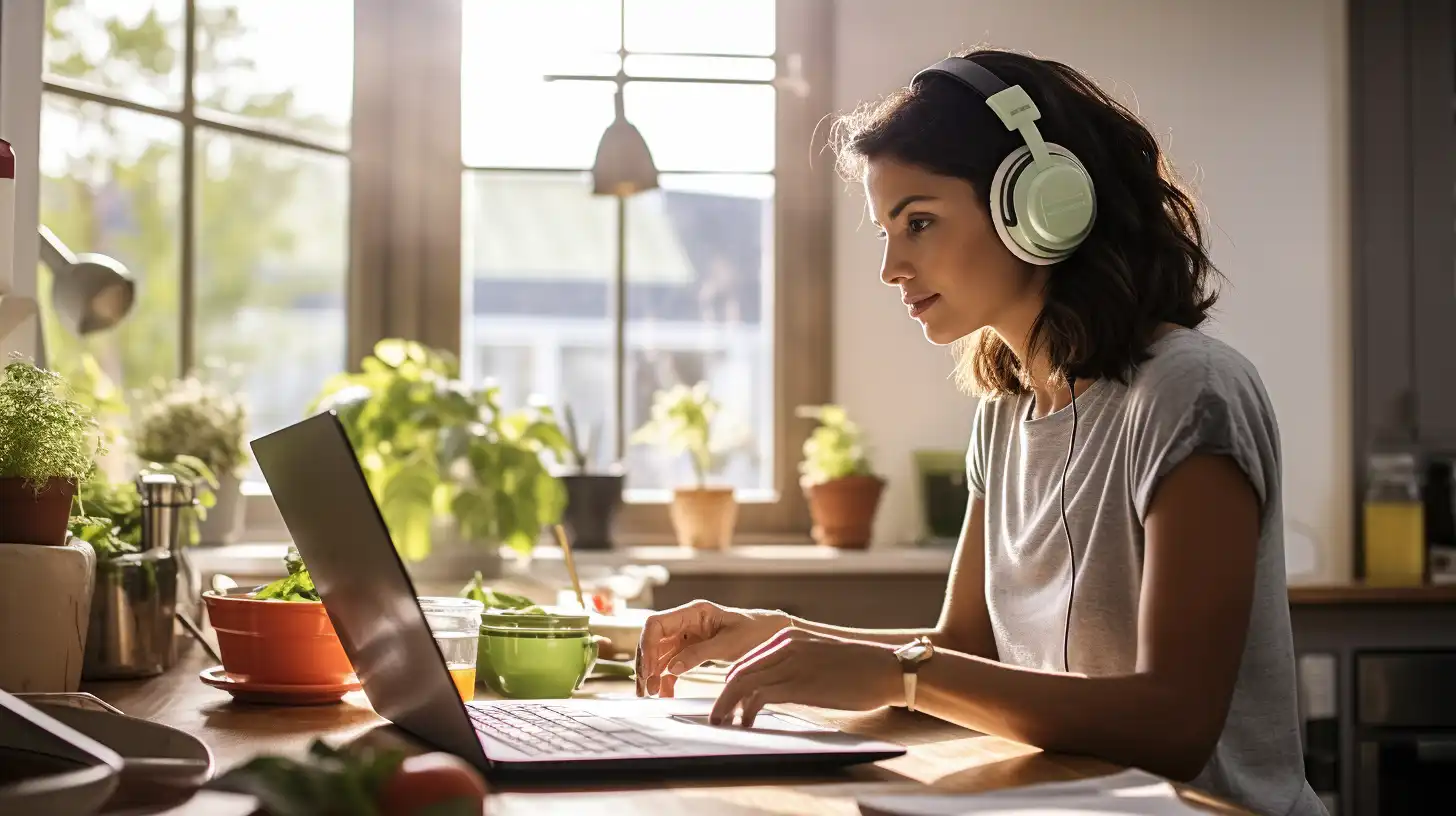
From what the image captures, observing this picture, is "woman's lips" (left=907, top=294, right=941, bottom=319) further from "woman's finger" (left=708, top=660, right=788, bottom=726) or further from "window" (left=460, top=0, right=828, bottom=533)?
"window" (left=460, top=0, right=828, bottom=533)

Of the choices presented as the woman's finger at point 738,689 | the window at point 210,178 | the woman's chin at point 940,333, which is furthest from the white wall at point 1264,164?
the woman's finger at point 738,689

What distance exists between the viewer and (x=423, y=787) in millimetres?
656

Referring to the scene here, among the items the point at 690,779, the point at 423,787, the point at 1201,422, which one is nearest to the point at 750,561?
the point at 1201,422

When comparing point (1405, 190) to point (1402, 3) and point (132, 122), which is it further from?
point (132, 122)

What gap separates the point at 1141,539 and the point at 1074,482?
0.11 metres

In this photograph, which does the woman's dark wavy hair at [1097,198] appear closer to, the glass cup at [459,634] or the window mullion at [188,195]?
the glass cup at [459,634]

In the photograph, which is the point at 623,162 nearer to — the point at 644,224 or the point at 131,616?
the point at 644,224

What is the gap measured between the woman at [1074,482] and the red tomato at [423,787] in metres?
0.44

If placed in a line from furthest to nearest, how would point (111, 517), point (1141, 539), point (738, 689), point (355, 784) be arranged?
point (111, 517)
point (1141, 539)
point (738, 689)
point (355, 784)

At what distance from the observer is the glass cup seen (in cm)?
124

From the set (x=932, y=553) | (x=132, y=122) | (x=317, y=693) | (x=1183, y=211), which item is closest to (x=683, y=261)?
(x=932, y=553)

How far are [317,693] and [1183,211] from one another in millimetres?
972

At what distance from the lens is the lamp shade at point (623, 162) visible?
9.07 ft

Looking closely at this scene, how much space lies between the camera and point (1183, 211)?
4.84 feet
